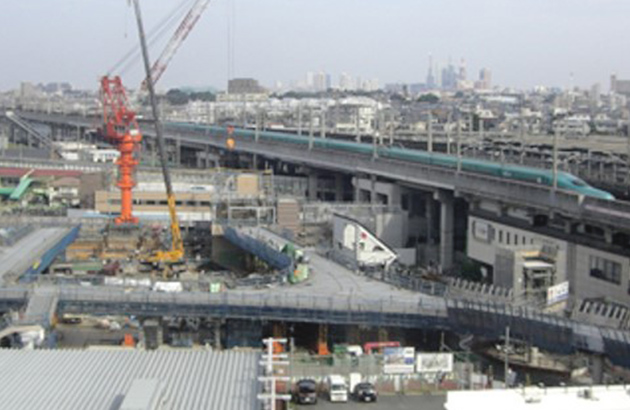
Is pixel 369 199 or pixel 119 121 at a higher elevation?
pixel 119 121

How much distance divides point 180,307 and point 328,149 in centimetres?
2466

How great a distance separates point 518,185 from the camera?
25359 millimetres

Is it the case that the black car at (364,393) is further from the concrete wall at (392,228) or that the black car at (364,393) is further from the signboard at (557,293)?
the concrete wall at (392,228)

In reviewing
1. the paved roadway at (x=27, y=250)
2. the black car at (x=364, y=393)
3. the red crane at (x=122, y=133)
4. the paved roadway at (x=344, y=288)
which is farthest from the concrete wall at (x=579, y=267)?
the red crane at (x=122, y=133)

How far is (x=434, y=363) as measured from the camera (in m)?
Result: 14.1

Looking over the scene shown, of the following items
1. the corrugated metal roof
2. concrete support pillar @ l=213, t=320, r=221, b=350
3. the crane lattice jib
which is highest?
the crane lattice jib

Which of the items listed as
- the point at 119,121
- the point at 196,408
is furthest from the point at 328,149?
the point at 196,408

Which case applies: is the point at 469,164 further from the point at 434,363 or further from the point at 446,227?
the point at 434,363

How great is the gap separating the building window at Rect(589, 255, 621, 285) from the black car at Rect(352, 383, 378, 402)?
31.4 feet

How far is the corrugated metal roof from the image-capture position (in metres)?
10.2

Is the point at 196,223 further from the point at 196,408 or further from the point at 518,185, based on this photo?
the point at 196,408

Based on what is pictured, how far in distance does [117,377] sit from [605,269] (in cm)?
1344

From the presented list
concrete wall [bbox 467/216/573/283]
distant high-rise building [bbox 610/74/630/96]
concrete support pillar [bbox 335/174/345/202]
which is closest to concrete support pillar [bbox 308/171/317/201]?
concrete support pillar [bbox 335/174/345/202]

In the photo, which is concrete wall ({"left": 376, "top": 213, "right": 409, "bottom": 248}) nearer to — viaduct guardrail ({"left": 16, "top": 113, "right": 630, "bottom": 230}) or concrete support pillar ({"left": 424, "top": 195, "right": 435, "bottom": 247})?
concrete support pillar ({"left": 424, "top": 195, "right": 435, "bottom": 247})
